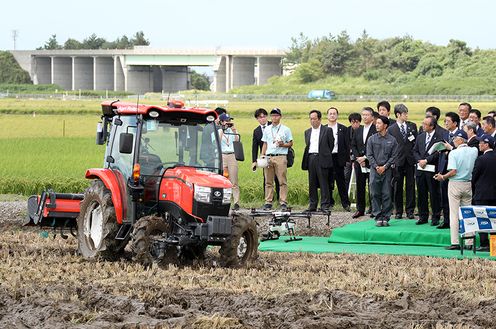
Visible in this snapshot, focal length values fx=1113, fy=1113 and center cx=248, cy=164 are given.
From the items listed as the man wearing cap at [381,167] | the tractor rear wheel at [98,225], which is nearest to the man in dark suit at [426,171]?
the man wearing cap at [381,167]

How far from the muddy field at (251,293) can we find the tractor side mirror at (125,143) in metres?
1.30

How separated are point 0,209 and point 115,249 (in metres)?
8.05

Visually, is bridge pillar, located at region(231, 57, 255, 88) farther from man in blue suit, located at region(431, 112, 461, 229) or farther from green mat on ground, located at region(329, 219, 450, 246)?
man in blue suit, located at region(431, 112, 461, 229)

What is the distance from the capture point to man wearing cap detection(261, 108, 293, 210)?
751 inches

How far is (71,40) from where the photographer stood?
162m

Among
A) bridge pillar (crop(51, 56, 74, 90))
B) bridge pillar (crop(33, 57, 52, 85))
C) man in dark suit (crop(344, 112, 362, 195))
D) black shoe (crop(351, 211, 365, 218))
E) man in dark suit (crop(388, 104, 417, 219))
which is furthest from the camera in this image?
bridge pillar (crop(33, 57, 52, 85))

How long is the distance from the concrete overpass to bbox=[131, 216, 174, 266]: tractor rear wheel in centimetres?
10723

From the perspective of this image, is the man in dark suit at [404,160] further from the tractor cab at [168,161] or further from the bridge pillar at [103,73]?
the bridge pillar at [103,73]

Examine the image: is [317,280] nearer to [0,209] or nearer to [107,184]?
[107,184]

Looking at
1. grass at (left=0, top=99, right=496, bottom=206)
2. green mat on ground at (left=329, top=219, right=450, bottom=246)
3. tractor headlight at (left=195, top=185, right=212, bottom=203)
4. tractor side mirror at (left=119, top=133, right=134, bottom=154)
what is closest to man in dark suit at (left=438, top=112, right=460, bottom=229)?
green mat on ground at (left=329, top=219, right=450, bottom=246)

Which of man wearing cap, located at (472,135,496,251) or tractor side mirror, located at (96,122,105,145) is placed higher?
tractor side mirror, located at (96,122,105,145)

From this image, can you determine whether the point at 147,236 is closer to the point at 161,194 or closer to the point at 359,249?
the point at 161,194

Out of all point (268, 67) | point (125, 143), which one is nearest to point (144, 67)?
point (268, 67)

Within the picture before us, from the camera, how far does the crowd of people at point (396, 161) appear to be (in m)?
15.2
